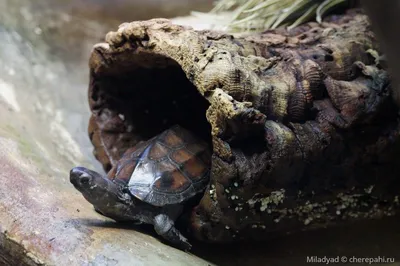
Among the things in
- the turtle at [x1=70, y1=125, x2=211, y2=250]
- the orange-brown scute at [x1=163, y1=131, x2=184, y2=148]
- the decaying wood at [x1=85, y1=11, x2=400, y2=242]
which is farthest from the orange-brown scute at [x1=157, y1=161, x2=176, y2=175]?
the decaying wood at [x1=85, y1=11, x2=400, y2=242]

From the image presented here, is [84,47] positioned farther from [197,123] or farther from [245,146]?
[245,146]

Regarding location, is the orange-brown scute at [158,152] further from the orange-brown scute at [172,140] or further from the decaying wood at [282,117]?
the decaying wood at [282,117]

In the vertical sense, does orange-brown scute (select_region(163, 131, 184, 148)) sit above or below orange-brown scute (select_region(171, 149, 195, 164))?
above

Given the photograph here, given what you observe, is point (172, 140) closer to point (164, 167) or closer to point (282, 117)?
point (164, 167)

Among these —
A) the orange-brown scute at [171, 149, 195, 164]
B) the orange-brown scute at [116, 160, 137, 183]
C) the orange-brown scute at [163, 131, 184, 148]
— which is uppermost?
the orange-brown scute at [163, 131, 184, 148]

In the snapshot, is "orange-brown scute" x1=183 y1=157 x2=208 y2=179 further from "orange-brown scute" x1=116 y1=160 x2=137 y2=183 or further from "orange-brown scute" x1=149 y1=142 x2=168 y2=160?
"orange-brown scute" x1=116 y1=160 x2=137 y2=183

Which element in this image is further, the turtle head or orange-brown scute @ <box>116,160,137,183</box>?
orange-brown scute @ <box>116,160,137,183</box>

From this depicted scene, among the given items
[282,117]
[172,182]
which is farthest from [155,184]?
[282,117]

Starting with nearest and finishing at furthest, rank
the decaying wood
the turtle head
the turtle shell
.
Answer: the decaying wood
the turtle head
the turtle shell
